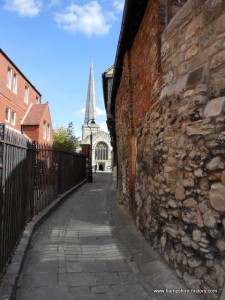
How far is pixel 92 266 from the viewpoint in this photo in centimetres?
474

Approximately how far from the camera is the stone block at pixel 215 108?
331cm

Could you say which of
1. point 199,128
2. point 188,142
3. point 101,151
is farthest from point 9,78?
point 101,151

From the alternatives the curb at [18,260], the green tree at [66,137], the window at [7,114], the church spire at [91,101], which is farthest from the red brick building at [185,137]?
the church spire at [91,101]

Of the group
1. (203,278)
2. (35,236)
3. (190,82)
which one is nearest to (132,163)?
(35,236)

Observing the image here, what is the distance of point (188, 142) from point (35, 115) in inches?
911

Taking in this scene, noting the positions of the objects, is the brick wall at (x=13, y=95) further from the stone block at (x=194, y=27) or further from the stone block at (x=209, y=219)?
the stone block at (x=209, y=219)

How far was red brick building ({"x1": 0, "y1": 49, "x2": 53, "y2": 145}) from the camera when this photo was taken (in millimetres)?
20719

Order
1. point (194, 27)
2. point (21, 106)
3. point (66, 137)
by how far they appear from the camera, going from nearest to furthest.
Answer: point (194, 27) → point (21, 106) → point (66, 137)

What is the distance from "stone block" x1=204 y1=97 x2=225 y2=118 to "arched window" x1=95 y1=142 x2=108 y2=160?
73.5 metres

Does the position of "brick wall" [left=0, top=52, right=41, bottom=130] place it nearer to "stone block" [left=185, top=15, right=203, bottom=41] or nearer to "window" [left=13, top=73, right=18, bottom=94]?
"window" [left=13, top=73, right=18, bottom=94]

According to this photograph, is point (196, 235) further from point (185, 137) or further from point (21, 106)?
point (21, 106)

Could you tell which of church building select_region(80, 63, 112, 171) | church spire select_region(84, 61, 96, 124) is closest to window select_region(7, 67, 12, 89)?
church building select_region(80, 63, 112, 171)

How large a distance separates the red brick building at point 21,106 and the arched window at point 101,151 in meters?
47.5

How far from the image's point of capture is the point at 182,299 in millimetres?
3547
